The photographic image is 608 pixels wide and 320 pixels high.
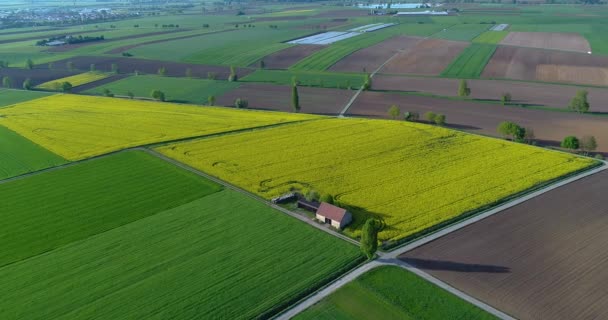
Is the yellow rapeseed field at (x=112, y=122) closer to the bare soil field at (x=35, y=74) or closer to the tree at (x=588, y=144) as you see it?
the bare soil field at (x=35, y=74)

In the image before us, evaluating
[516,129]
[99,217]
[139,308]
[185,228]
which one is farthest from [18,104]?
[516,129]

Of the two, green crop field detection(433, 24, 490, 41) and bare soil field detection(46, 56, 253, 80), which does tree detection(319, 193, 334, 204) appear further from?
green crop field detection(433, 24, 490, 41)

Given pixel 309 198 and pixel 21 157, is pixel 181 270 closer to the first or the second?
pixel 309 198

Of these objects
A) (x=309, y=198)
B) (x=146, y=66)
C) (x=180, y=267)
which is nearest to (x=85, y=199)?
(x=180, y=267)

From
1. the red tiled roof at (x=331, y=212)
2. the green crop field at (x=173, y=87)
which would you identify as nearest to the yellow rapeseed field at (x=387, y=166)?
the red tiled roof at (x=331, y=212)

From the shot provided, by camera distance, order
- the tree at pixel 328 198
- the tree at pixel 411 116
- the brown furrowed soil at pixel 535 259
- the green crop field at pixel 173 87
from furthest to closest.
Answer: the green crop field at pixel 173 87 → the tree at pixel 411 116 → the tree at pixel 328 198 → the brown furrowed soil at pixel 535 259

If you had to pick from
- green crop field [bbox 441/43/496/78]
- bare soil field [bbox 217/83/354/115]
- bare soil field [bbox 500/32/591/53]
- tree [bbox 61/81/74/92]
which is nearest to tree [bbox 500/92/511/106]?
green crop field [bbox 441/43/496/78]

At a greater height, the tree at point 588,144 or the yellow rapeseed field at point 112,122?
the tree at point 588,144
